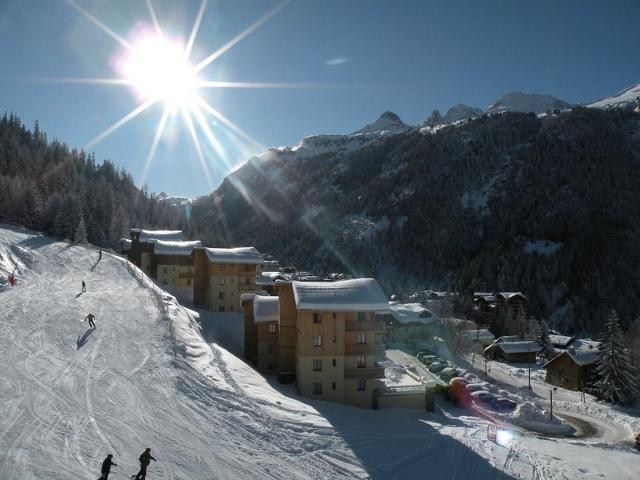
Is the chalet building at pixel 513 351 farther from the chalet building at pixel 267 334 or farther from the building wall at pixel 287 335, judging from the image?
the building wall at pixel 287 335

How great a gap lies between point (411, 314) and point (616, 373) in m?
31.1

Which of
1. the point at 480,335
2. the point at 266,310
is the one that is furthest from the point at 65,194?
the point at 480,335

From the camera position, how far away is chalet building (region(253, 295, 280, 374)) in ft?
125

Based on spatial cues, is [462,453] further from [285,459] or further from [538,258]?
[538,258]

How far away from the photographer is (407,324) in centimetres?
7300


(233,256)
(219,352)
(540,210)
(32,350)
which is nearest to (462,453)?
(219,352)

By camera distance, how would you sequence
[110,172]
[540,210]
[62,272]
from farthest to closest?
[540,210] < [110,172] < [62,272]

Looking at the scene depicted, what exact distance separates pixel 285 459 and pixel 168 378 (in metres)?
8.83

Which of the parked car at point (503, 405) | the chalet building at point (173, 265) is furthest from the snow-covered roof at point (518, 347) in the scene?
the chalet building at point (173, 265)

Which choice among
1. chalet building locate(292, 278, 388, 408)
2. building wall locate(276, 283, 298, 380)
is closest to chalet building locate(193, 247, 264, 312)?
building wall locate(276, 283, 298, 380)

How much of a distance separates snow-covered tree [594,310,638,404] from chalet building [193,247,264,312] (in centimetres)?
4417

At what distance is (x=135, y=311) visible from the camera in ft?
119

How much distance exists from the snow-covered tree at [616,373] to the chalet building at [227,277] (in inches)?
1739

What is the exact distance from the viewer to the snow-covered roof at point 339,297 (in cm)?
3067
